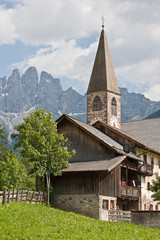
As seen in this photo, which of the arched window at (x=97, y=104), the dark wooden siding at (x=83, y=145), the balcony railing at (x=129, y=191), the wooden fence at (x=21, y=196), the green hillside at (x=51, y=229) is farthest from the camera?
the arched window at (x=97, y=104)

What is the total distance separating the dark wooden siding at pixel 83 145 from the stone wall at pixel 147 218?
9.97m

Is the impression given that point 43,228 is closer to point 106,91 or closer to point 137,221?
point 137,221

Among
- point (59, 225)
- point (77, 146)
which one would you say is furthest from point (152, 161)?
point (59, 225)

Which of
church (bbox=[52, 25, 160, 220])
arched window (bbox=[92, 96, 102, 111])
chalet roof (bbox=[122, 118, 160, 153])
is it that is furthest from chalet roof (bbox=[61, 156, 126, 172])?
arched window (bbox=[92, 96, 102, 111])

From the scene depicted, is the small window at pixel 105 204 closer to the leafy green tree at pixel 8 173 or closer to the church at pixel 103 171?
the church at pixel 103 171

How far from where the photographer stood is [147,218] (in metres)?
29.7

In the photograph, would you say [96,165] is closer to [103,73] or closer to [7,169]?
[103,73]

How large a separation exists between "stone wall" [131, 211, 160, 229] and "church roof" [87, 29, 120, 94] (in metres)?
30.1

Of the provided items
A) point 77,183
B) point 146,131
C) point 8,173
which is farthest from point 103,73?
point 77,183

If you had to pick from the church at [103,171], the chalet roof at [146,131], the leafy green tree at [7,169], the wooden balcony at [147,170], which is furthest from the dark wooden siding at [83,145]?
the leafy green tree at [7,169]

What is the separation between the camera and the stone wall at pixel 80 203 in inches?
1422

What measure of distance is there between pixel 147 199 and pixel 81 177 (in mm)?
11415

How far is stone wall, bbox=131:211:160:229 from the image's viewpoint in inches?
1158

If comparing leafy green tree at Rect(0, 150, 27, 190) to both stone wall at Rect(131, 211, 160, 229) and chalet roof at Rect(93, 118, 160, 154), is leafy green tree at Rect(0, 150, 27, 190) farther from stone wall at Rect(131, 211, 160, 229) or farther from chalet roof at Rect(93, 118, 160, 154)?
stone wall at Rect(131, 211, 160, 229)
